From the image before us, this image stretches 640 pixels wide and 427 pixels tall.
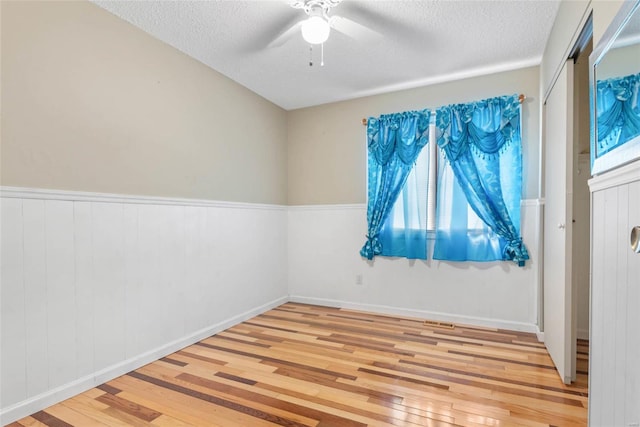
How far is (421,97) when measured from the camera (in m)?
3.34

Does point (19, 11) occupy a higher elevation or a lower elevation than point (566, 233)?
higher

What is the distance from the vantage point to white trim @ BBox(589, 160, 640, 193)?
969 mm

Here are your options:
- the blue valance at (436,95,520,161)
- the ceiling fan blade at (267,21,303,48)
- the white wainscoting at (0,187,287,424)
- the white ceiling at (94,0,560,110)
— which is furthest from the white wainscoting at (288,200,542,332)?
the ceiling fan blade at (267,21,303,48)

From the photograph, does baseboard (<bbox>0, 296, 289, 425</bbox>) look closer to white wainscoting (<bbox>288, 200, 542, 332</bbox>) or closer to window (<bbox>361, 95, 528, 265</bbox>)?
white wainscoting (<bbox>288, 200, 542, 332</bbox>)

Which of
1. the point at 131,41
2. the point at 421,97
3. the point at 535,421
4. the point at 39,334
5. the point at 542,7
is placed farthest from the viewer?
the point at 421,97

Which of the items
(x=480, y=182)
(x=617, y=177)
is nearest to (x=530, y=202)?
(x=480, y=182)

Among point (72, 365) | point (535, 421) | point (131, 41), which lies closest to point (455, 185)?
point (535, 421)

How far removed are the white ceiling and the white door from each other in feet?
1.85

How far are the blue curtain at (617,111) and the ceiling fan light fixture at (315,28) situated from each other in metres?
1.44

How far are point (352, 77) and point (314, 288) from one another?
240cm

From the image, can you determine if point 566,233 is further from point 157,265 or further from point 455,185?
point 157,265

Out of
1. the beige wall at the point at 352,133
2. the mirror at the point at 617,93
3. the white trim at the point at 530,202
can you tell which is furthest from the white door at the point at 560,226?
the mirror at the point at 617,93

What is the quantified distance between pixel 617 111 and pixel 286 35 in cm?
208

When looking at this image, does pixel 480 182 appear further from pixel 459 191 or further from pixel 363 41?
pixel 363 41
